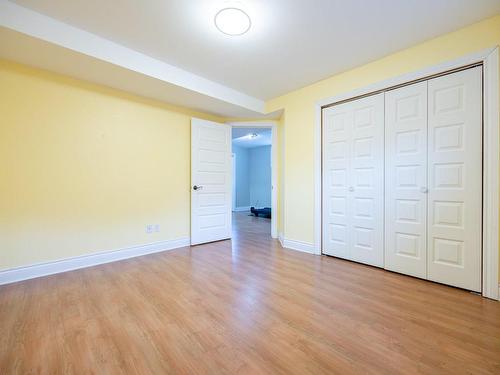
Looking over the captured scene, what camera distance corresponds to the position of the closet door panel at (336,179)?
3.07 metres

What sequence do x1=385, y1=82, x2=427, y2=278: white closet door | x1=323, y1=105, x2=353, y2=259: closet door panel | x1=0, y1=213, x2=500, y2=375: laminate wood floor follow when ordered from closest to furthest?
1. x1=0, y1=213, x2=500, y2=375: laminate wood floor
2. x1=385, y1=82, x2=427, y2=278: white closet door
3. x1=323, y1=105, x2=353, y2=259: closet door panel

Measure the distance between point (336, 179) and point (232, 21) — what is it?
2279 millimetres

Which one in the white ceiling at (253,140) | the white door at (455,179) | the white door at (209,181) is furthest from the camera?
the white ceiling at (253,140)

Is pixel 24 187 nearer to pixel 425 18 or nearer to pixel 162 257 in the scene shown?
pixel 162 257

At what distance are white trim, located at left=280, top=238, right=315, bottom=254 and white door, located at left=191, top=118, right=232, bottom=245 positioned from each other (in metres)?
1.14

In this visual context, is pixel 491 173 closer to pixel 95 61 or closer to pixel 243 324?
pixel 243 324

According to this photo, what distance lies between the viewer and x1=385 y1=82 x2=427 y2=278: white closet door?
2430 millimetres

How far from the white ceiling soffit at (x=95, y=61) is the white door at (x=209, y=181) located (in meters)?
0.59

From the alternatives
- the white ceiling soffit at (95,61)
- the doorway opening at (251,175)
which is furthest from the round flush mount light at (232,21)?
the doorway opening at (251,175)

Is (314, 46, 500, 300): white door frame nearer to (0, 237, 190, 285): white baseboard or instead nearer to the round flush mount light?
the round flush mount light

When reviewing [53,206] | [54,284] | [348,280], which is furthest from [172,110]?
[348,280]

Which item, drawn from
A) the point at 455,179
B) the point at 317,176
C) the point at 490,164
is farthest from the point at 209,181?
the point at 490,164

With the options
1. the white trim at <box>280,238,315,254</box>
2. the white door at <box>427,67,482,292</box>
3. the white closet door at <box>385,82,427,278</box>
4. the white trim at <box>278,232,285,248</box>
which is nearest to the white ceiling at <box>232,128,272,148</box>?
the white trim at <box>278,232,285,248</box>

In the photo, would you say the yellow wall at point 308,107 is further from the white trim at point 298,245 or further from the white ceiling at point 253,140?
the white ceiling at point 253,140
